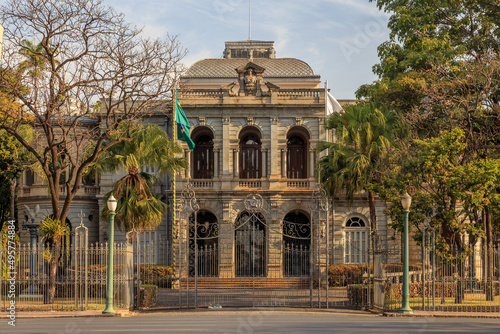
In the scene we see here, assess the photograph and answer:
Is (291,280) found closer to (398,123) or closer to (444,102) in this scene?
(398,123)

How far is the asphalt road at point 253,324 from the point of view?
18.1 meters

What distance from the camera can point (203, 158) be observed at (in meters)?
47.5

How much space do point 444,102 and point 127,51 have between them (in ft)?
44.0

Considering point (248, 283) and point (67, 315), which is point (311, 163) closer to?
point (248, 283)

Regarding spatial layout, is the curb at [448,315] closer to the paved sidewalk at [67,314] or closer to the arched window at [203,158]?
the paved sidewalk at [67,314]

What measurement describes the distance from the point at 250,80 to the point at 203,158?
5.95 m

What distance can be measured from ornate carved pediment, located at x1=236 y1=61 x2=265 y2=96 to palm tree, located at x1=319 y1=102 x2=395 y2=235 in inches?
321

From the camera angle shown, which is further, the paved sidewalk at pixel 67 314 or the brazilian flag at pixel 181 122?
the brazilian flag at pixel 181 122

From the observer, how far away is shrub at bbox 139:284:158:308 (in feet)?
91.2

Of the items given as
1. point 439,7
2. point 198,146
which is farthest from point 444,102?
point 198,146

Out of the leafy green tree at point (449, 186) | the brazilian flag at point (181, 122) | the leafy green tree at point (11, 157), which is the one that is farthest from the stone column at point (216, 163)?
the leafy green tree at point (449, 186)

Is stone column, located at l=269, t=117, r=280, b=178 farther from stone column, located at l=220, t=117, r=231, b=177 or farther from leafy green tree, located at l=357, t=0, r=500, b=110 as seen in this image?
leafy green tree, located at l=357, t=0, r=500, b=110

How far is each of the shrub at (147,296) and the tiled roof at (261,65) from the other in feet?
85.7

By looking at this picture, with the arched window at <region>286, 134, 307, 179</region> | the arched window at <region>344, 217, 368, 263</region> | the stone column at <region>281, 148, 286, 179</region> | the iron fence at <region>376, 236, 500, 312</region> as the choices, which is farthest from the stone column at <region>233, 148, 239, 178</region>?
the iron fence at <region>376, 236, 500, 312</region>
